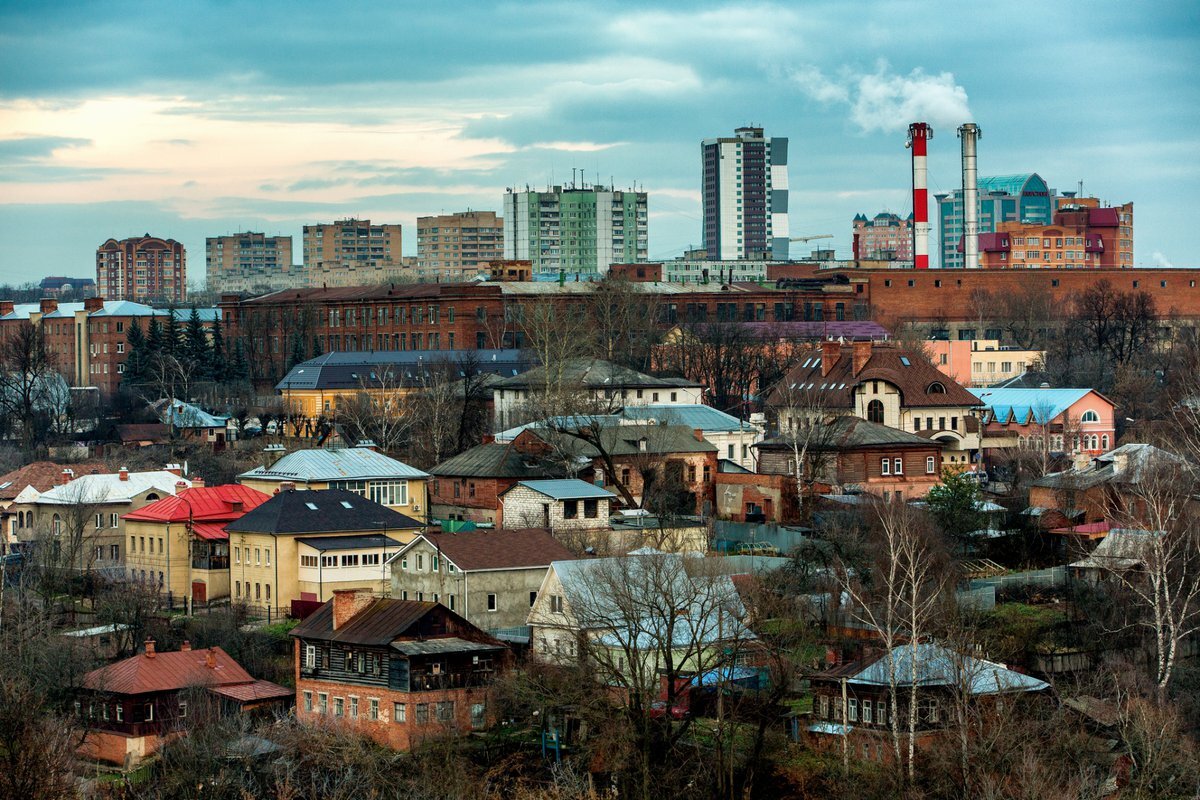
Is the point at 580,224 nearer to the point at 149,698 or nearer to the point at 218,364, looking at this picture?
the point at 218,364

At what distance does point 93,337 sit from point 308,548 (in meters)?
72.3

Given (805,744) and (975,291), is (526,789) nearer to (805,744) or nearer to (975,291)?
(805,744)

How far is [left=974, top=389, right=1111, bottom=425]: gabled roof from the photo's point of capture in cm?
6931

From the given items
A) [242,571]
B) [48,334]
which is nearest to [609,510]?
[242,571]

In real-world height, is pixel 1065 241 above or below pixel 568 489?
above

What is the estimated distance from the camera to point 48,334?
119125mm

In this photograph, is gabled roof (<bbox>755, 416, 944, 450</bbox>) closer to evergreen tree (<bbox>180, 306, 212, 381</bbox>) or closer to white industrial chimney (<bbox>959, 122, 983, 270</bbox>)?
evergreen tree (<bbox>180, 306, 212, 381</bbox>)

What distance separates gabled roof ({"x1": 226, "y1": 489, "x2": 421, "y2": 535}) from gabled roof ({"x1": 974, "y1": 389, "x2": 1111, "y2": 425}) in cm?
2662

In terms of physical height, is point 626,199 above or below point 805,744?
above

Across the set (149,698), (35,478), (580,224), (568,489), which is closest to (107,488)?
(35,478)

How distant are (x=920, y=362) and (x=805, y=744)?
107 ft

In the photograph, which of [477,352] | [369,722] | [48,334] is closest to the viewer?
[369,722]

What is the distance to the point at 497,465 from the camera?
181ft

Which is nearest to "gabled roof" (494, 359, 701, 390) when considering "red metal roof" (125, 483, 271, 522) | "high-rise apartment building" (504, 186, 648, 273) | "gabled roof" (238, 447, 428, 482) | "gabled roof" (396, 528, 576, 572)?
"gabled roof" (238, 447, 428, 482)
